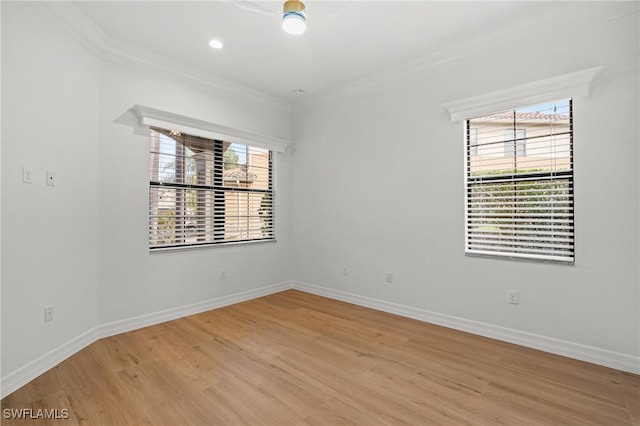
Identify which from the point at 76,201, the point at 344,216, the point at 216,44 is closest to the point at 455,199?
the point at 344,216

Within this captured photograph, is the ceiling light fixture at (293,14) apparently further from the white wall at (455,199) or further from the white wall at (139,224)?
the white wall at (139,224)

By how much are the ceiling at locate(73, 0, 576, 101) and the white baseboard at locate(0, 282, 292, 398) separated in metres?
2.69

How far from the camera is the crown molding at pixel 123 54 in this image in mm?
2502

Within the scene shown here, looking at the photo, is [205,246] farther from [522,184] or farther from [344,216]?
[522,184]

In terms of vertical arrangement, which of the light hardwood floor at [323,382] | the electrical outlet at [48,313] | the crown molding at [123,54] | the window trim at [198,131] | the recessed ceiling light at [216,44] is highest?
the recessed ceiling light at [216,44]

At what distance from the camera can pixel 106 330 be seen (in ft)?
9.95

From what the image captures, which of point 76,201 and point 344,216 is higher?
point 76,201

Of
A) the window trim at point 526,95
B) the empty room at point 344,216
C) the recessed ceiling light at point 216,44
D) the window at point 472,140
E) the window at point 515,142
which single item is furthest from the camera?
the window at point 472,140

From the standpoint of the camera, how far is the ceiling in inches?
100

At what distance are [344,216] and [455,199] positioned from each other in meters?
1.45

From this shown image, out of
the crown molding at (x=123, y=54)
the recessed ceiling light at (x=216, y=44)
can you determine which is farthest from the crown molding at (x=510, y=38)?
the recessed ceiling light at (x=216, y=44)

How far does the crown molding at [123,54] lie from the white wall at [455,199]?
124cm

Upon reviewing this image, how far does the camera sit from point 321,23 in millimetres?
2754

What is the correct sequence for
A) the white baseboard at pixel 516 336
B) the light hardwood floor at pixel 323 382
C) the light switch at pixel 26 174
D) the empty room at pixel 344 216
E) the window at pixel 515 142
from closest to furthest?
the light hardwood floor at pixel 323 382, the empty room at pixel 344 216, the light switch at pixel 26 174, the white baseboard at pixel 516 336, the window at pixel 515 142
